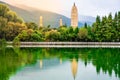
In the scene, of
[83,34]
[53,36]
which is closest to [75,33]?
[83,34]

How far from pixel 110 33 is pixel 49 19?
327 ft

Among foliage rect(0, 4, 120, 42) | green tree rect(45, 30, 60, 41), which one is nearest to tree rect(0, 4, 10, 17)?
foliage rect(0, 4, 120, 42)

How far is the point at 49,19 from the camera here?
512 ft

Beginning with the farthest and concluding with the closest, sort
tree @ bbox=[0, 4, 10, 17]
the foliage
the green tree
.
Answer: tree @ bbox=[0, 4, 10, 17] → the green tree → the foliage

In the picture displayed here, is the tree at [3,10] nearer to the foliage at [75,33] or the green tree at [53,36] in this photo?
the foliage at [75,33]

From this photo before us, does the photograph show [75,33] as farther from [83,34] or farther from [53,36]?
[53,36]

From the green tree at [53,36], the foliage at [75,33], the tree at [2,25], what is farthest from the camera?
the tree at [2,25]

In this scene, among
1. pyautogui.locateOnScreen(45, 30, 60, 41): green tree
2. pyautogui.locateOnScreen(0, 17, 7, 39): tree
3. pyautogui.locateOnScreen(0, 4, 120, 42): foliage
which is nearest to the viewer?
pyautogui.locateOnScreen(0, 4, 120, 42): foliage

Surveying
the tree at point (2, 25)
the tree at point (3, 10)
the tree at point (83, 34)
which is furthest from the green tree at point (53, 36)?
the tree at point (3, 10)

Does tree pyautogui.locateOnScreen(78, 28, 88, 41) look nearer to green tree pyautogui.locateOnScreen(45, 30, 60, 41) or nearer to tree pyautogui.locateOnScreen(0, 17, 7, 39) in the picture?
green tree pyautogui.locateOnScreen(45, 30, 60, 41)

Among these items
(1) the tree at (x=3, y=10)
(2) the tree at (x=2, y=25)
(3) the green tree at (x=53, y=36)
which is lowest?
(3) the green tree at (x=53, y=36)

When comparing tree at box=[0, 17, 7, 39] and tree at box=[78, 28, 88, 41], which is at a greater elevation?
tree at box=[0, 17, 7, 39]

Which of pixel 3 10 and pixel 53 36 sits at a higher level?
pixel 3 10

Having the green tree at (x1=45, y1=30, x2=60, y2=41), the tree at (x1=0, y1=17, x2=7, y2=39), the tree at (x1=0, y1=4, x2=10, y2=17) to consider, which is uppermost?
the tree at (x1=0, y1=4, x2=10, y2=17)
